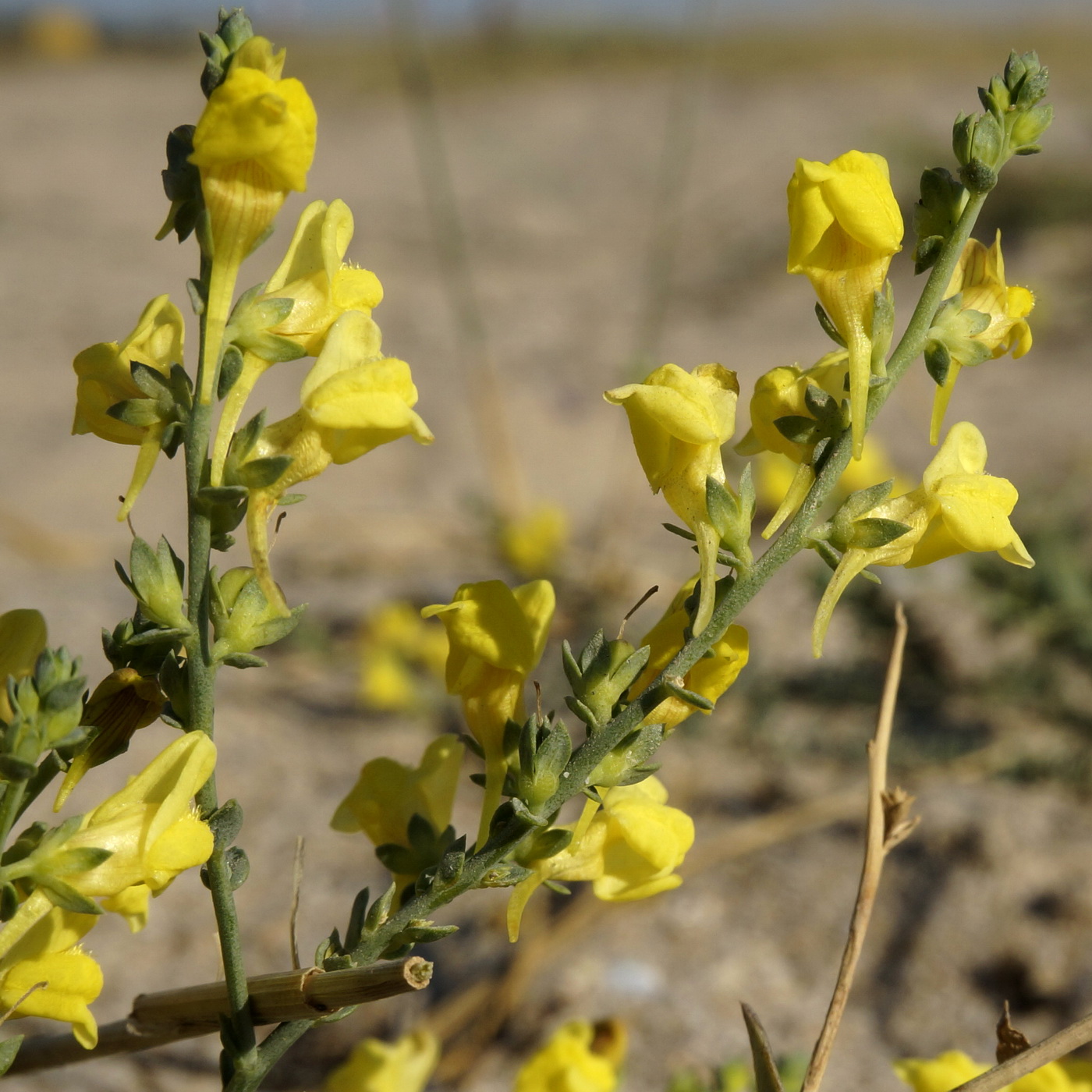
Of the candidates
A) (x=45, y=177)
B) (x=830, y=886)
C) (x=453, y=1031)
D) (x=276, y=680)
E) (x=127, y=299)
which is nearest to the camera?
(x=453, y=1031)

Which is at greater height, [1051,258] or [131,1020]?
[131,1020]

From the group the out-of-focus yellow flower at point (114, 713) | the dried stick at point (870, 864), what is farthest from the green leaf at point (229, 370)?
the dried stick at point (870, 864)

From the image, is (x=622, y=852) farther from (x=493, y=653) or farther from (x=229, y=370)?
(x=229, y=370)

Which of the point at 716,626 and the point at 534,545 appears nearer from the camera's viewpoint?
the point at 716,626

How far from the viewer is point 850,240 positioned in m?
0.49

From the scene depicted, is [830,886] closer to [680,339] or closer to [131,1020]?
[131,1020]

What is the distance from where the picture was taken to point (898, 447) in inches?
128

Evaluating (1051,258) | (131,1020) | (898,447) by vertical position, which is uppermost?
A: (131,1020)

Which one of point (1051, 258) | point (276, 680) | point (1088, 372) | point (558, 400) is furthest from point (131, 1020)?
point (1051, 258)

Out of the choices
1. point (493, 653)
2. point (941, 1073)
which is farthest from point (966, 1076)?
point (493, 653)

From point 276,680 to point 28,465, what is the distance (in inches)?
63.3

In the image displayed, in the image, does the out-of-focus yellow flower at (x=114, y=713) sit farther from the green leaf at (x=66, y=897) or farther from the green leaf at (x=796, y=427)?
the green leaf at (x=796, y=427)

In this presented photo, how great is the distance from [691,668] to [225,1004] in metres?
0.27

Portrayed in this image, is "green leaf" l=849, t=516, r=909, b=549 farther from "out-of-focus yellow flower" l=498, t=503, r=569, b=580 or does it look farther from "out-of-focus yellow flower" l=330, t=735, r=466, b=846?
"out-of-focus yellow flower" l=498, t=503, r=569, b=580
